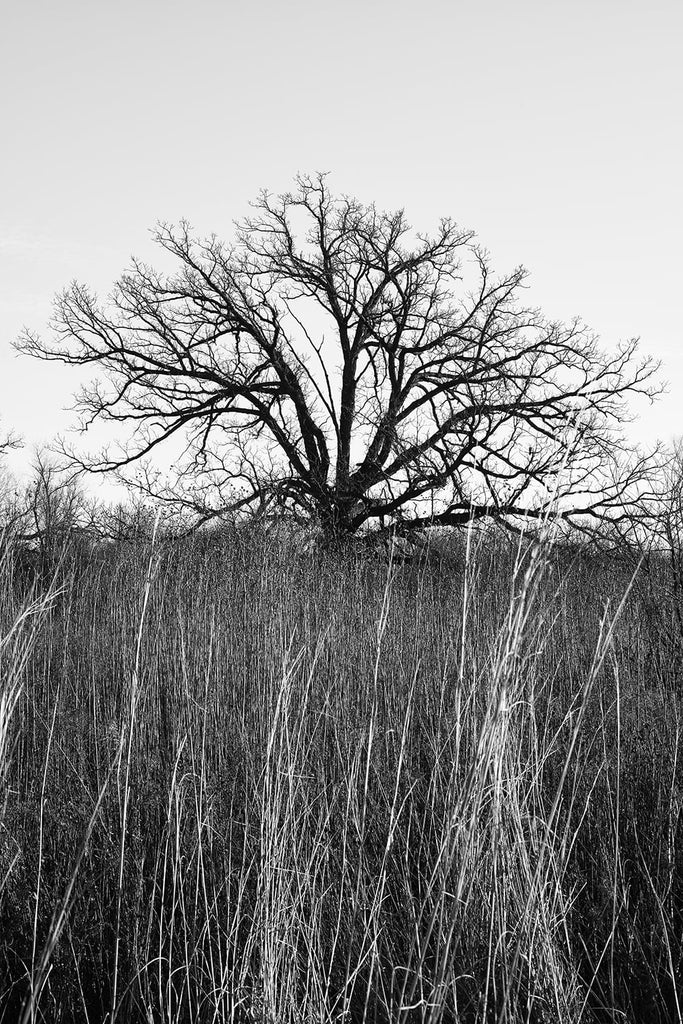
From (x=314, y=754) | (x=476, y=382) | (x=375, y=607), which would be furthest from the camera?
(x=476, y=382)

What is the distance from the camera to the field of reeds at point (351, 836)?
6.89ft

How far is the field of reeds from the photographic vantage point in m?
2.10

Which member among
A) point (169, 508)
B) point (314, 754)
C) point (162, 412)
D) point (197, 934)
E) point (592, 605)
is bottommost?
point (197, 934)

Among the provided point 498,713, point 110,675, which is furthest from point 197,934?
point 110,675

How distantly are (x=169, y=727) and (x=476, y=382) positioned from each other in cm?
1069

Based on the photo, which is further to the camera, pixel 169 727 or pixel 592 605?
pixel 592 605

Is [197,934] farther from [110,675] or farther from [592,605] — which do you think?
[592,605]

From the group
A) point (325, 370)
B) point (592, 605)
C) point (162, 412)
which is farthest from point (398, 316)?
point (592, 605)

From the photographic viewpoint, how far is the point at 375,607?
7.79 metres

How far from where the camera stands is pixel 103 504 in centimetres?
1578

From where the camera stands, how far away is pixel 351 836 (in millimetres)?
3240

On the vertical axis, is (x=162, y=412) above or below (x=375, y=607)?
above

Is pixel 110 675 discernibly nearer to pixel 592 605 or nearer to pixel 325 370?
pixel 592 605

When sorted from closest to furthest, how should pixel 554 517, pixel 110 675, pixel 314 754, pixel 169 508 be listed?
pixel 554 517 → pixel 314 754 → pixel 110 675 → pixel 169 508
